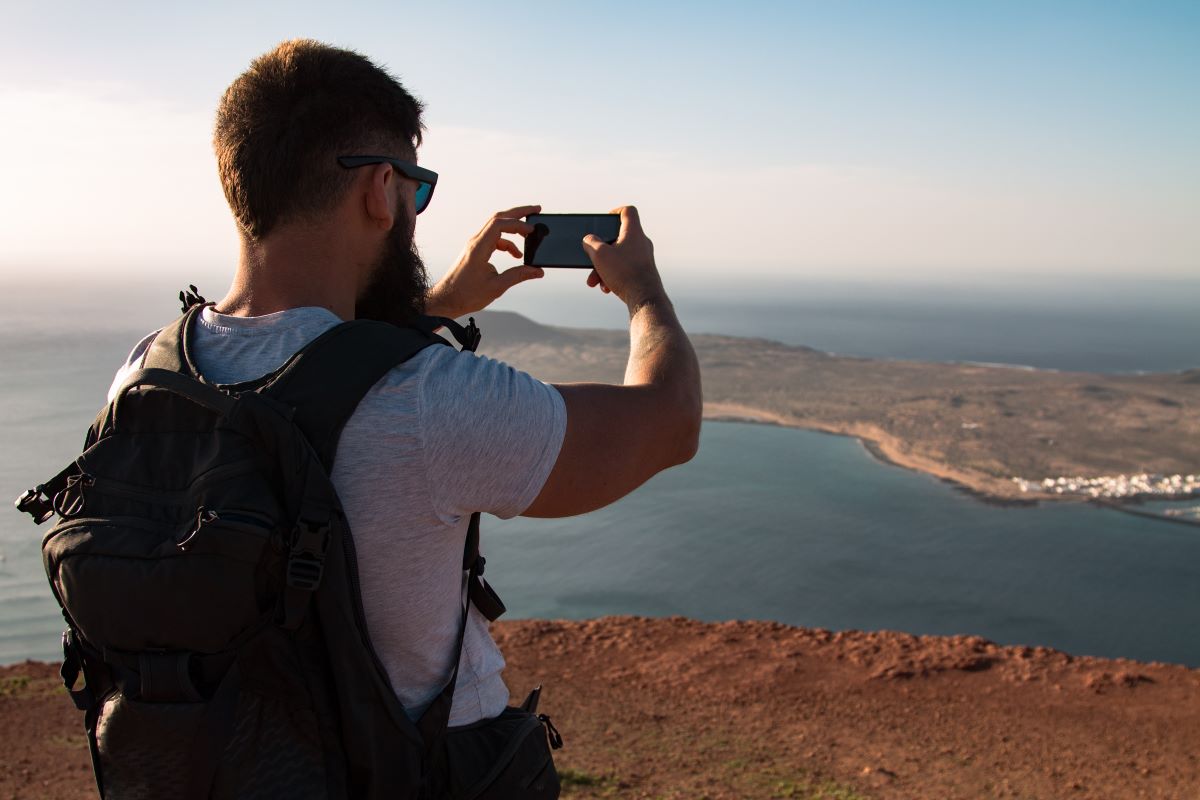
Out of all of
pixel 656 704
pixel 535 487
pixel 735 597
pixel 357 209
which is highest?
pixel 357 209

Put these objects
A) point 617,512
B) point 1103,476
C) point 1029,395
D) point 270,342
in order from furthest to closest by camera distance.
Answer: point 1029,395 → point 1103,476 → point 617,512 → point 270,342

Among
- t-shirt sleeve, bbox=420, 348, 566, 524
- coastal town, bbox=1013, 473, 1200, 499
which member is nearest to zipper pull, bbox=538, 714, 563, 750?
t-shirt sleeve, bbox=420, 348, 566, 524

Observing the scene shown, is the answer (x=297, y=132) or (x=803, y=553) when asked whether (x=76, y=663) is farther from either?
(x=803, y=553)

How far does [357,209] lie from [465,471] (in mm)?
485

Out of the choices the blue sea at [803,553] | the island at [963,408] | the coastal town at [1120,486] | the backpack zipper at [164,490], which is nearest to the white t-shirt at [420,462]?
the backpack zipper at [164,490]

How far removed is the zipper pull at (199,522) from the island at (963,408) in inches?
1792

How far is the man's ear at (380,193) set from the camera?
148cm

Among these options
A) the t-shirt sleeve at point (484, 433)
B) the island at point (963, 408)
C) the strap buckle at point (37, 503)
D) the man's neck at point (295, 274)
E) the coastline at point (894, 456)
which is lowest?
the coastline at point (894, 456)

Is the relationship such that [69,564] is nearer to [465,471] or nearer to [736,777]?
[465,471]

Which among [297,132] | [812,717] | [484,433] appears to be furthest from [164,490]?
[812,717]

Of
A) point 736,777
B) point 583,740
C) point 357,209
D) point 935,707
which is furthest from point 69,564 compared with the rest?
point 935,707

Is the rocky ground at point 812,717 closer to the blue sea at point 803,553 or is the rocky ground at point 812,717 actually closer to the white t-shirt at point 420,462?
the white t-shirt at point 420,462

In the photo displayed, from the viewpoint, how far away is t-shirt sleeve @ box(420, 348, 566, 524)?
4.31ft

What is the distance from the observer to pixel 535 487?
1386 mm
